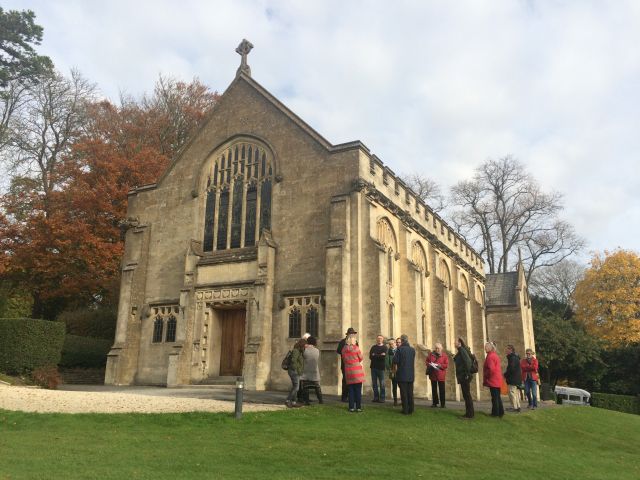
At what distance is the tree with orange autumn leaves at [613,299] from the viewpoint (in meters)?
43.9

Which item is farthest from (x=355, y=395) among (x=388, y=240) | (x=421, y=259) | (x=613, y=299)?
(x=613, y=299)

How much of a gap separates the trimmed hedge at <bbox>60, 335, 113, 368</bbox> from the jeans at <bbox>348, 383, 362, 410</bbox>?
641 inches

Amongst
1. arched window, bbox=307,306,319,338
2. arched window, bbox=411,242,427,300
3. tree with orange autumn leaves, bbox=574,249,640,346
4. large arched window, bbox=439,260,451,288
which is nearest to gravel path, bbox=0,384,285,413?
arched window, bbox=307,306,319,338

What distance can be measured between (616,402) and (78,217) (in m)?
36.7

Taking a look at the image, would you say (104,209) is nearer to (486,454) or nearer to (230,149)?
(230,149)

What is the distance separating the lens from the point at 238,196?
23.5 m

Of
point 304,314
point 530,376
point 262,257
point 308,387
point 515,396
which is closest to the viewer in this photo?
point 308,387

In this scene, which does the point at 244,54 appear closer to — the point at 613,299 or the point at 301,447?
the point at 301,447

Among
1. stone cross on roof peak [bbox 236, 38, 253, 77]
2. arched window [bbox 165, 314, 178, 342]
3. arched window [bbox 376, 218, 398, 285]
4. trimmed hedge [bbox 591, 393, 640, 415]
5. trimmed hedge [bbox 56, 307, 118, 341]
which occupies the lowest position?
trimmed hedge [bbox 591, 393, 640, 415]

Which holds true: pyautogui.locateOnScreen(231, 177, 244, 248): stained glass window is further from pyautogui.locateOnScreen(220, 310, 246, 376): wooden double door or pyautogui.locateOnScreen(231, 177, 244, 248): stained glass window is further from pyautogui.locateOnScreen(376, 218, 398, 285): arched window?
pyautogui.locateOnScreen(376, 218, 398, 285): arched window

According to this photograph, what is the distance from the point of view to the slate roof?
38009mm

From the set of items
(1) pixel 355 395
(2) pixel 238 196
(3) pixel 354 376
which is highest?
(2) pixel 238 196

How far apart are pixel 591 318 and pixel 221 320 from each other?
35.5m

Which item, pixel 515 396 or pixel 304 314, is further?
pixel 304 314
